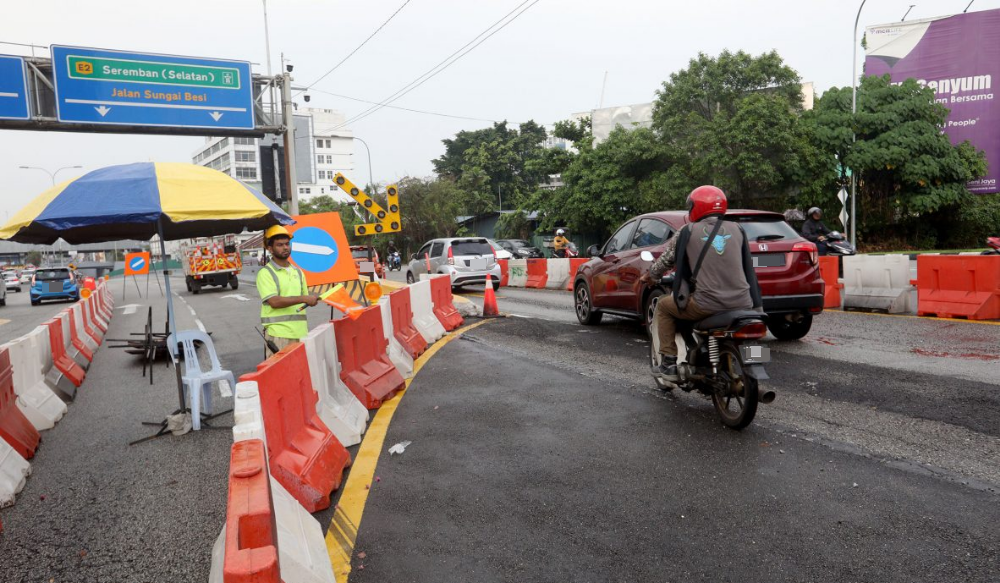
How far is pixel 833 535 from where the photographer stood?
11.2 ft

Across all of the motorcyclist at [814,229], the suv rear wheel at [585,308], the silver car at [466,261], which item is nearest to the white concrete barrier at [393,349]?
the suv rear wheel at [585,308]

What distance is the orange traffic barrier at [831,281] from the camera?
1262 centimetres

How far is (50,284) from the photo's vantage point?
30.0 metres

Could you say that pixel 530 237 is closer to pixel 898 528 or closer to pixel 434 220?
pixel 434 220

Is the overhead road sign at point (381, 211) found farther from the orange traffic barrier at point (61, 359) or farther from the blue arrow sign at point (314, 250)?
the orange traffic barrier at point (61, 359)

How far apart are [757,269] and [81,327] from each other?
35.2 feet

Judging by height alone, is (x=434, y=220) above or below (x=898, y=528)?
above

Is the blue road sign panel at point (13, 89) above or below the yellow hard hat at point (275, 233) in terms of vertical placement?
above

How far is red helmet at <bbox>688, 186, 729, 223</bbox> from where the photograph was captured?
5449 millimetres

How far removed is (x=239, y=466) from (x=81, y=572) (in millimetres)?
1658

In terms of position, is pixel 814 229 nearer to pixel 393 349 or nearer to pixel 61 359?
pixel 393 349

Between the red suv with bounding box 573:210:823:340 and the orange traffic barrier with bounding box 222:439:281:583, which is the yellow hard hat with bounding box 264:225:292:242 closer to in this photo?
the orange traffic barrier with bounding box 222:439:281:583

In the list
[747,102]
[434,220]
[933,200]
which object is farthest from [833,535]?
[434,220]

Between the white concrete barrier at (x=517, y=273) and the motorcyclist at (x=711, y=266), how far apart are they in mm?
17107
